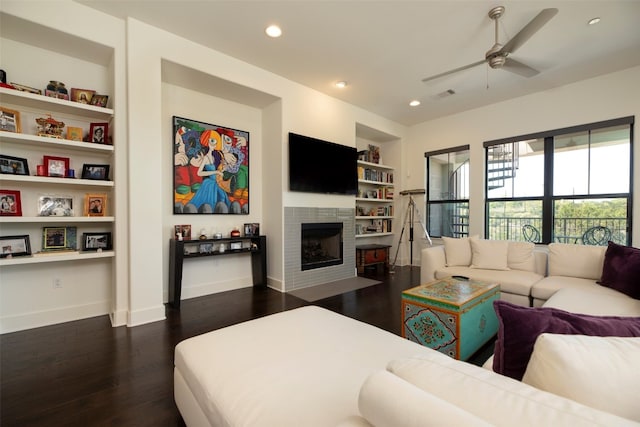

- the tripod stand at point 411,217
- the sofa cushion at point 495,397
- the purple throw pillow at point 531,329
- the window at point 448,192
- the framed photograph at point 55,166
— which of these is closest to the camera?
the sofa cushion at point 495,397

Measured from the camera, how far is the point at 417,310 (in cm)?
213

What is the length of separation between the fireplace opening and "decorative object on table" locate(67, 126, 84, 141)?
271 centimetres

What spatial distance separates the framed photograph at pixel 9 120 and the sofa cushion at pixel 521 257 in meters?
5.14

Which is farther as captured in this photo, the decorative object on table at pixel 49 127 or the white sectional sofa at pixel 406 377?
the decorative object on table at pixel 49 127

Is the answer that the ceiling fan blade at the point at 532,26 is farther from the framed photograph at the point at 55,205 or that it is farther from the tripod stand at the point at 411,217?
the framed photograph at the point at 55,205

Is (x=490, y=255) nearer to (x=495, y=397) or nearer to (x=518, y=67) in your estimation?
(x=518, y=67)

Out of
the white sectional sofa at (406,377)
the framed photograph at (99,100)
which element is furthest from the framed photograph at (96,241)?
the white sectional sofa at (406,377)

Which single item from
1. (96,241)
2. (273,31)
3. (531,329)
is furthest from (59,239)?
Answer: (531,329)

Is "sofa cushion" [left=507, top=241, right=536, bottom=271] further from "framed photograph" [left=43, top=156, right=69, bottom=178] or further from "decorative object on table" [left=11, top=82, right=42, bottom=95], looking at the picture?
"decorative object on table" [left=11, top=82, right=42, bottom=95]

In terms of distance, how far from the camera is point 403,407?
589mm

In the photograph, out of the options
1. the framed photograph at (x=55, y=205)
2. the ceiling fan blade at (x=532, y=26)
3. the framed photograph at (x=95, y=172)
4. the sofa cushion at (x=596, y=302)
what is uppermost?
the ceiling fan blade at (x=532, y=26)

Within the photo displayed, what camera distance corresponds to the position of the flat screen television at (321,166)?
13.1ft

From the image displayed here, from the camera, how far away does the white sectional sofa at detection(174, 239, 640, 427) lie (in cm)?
58

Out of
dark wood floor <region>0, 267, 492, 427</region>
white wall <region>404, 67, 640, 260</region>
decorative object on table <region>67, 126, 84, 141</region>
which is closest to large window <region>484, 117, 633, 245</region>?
white wall <region>404, 67, 640, 260</region>
